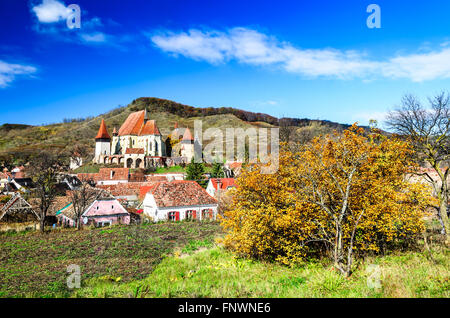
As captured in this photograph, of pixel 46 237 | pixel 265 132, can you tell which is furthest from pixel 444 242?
pixel 265 132

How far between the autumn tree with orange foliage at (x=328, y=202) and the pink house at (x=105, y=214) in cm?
2026

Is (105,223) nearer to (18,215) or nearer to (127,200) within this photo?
(18,215)

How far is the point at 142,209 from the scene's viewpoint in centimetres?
3509

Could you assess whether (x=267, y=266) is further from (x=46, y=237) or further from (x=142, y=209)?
(x=142, y=209)

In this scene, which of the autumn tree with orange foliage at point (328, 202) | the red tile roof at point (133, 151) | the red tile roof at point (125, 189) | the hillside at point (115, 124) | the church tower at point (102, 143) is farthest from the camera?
the hillside at point (115, 124)

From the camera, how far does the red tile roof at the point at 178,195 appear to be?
31469mm

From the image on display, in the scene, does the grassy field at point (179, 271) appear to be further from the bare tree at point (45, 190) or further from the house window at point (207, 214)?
the house window at point (207, 214)

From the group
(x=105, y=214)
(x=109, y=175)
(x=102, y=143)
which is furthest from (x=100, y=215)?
(x=102, y=143)

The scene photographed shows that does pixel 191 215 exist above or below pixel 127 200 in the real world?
below

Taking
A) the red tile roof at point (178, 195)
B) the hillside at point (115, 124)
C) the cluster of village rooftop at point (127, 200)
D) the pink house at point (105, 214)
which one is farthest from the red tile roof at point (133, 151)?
the pink house at point (105, 214)

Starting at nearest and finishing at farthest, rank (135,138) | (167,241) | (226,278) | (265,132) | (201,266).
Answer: (226,278), (201,266), (167,241), (135,138), (265,132)

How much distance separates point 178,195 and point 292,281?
24581 mm

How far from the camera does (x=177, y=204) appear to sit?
103 ft
